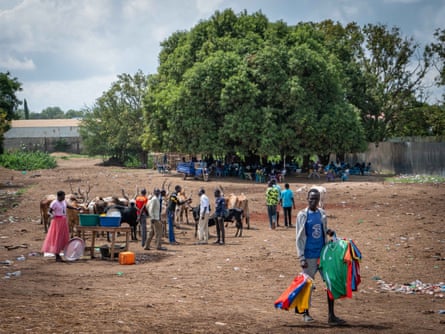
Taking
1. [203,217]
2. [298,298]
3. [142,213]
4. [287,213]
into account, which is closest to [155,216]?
[142,213]

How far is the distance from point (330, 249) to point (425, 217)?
15028 mm

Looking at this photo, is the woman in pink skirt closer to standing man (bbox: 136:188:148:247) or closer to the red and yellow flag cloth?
standing man (bbox: 136:188:148:247)

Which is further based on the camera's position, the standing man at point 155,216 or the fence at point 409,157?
the fence at point 409,157

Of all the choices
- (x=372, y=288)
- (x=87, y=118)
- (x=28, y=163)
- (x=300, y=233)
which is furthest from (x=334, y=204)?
(x=87, y=118)

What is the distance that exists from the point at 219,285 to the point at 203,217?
21.4 feet

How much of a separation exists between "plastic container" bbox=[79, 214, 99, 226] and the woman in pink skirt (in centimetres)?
52

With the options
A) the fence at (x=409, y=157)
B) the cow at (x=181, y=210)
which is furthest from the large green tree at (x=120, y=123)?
the cow at (x=181, y=210)

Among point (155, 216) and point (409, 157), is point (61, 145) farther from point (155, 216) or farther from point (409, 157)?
point (155, 216)

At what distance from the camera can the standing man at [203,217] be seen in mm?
18406

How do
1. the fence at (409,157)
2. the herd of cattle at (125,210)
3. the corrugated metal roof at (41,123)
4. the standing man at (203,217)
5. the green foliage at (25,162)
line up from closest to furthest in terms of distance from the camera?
1. the herd of cattle at (125,210)
2. the standing man at (203,217)
3. the fence at (409,157)
4. the green foliage at (25,162)
5. the corrugated metal roof at (41,123)

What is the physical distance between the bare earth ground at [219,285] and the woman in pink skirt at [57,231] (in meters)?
0.35

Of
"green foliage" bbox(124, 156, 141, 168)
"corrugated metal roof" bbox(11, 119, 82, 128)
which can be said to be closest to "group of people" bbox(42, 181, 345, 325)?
"green foliage" bbox(124, 156, 141, 168)

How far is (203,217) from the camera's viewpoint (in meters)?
18.6

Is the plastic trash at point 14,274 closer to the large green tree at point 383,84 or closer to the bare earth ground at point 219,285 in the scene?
the bare earth ground at point 219,285
